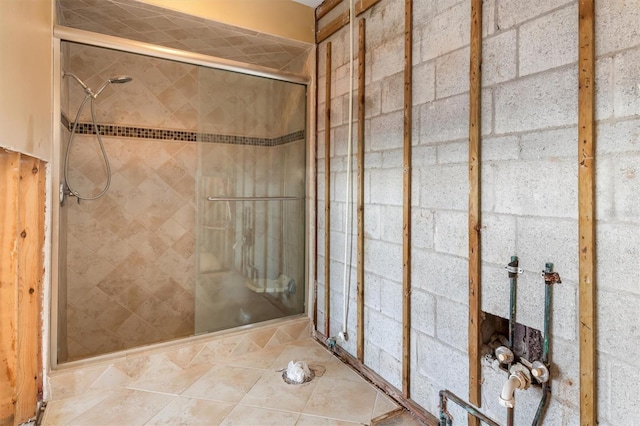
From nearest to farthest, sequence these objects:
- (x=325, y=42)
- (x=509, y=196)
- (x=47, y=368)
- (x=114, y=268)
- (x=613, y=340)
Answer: (x=613, y=340)
(x=509, y=196)
(x=47, y=368)
(x=325, y=42)
(x=114, y=268)

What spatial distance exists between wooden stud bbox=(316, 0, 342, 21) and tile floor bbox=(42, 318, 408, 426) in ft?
7.47

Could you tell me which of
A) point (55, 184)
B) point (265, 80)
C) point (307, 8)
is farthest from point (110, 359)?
point (307, 8)

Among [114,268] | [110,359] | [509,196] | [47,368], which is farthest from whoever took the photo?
[114,268]

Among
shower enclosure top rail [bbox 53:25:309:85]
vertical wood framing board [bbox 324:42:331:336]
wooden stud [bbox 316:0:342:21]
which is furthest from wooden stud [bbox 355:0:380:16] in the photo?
shower enclosure top rail [bbox 53:25:309:85]

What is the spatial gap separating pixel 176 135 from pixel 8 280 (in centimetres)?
177

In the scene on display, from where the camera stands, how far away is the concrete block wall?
1038 millimetres

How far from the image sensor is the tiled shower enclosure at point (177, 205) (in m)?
2.42

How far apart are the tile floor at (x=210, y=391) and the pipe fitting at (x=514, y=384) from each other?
0.71 metres

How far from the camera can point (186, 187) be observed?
2.95 m

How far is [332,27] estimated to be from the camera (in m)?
2.33

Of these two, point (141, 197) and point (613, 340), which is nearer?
point (613, 340)

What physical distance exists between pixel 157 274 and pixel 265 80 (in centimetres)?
183

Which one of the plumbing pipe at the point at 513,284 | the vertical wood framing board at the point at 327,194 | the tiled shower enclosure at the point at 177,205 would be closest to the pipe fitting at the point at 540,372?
the plumbing pipe at the point at 513,284

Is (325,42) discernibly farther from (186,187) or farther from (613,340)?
(613,340)
